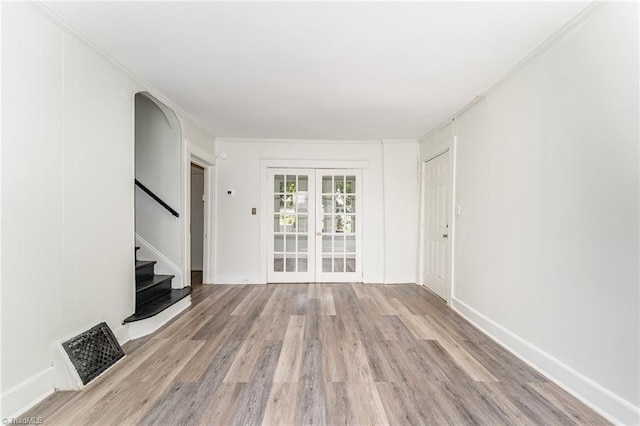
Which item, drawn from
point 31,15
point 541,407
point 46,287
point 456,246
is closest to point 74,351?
point 46,287

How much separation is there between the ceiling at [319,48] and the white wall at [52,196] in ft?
0.96

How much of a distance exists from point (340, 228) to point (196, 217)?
10.2ft

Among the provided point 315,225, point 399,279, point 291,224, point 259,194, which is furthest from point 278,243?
point 399,279

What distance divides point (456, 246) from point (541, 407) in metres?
1.97

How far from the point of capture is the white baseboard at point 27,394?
1.58 m

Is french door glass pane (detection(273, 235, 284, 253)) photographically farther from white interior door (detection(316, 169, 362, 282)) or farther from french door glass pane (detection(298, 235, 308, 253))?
white interior door (detection(316, 169, 362, 282))

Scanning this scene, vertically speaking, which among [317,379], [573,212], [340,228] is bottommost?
[317,379]

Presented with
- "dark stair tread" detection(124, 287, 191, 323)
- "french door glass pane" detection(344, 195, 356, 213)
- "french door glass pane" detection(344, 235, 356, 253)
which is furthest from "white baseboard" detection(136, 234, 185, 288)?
"french door glass pane" detection(344, 195, 356, 213)

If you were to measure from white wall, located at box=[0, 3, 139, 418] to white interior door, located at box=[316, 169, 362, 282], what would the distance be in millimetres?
3023

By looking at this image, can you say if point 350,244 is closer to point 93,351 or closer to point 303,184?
point 303,184

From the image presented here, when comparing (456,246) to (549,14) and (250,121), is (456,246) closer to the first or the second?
(549,14)

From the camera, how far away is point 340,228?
4965 millimetres

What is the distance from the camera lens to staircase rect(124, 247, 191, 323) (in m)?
2.81

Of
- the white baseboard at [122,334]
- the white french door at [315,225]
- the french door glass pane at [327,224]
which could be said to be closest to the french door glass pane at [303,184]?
the white french door at [315,225]
